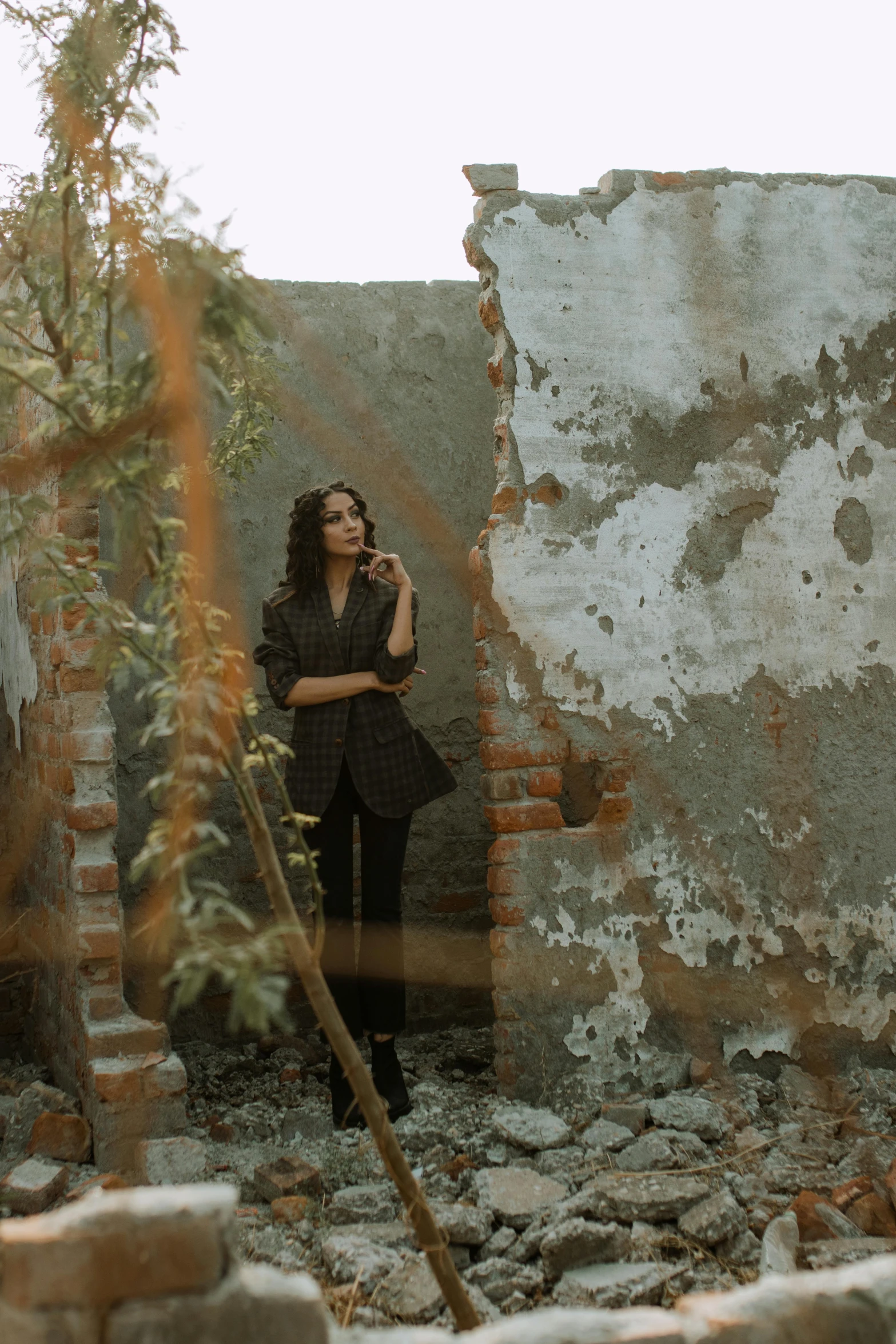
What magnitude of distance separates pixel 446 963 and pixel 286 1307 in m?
3.58

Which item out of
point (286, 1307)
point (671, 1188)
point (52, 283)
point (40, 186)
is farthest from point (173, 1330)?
point (40, 186)

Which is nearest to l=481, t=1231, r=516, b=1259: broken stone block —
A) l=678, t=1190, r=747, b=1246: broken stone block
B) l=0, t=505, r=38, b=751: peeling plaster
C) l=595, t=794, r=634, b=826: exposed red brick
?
l=678, t=1190, r=747, b=1246: broken stone block

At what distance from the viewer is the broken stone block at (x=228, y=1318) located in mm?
1490

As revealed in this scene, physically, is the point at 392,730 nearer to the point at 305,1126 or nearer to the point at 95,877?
the point at 95,877

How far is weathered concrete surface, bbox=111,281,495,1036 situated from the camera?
497 cm

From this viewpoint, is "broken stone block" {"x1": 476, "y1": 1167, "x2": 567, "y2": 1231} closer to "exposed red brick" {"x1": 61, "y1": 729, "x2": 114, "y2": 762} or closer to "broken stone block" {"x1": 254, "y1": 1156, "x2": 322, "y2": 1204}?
"broken stone block" {"x1": 254, "y1": 1156, "x2": 322, "y2": 1204}

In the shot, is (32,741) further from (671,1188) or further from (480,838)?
(671,1188)

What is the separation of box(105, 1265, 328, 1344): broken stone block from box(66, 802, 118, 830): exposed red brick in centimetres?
235

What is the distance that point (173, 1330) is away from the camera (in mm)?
1494

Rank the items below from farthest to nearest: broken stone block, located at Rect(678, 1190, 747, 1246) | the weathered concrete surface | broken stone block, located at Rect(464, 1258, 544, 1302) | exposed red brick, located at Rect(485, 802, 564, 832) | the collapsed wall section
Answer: the weathered concrete surface
exposed red brick, located at Rect(485, 802, 564, 832)
the collapsed wall section
broken stone block, located at Rect(678, 1190, 747, 1246)
broken stone block, located at Rect(464, 1258, 544, 1302)

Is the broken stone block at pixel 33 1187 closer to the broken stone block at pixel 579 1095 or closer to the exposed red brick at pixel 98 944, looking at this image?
the exposed red brick at pixel 98 944

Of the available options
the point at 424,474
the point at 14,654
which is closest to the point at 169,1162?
the point at 14,654

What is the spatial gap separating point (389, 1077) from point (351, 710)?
112cm

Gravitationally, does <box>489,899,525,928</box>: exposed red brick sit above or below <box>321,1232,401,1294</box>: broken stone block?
above
